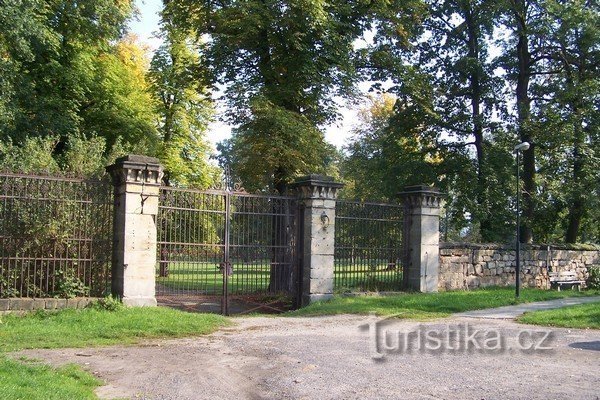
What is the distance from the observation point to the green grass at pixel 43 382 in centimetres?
573

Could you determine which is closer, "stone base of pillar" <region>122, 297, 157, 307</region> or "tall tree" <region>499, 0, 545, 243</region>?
"stone base of pillar" <region>122, 297, 157, 307</region>

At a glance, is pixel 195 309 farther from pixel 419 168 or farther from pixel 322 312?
pixel 419 168

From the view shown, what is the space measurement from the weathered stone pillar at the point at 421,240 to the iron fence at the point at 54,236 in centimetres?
834

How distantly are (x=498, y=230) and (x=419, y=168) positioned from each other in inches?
158

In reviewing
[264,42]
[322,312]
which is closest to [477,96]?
[264,42]

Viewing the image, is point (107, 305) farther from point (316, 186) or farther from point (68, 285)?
point (316, 186)

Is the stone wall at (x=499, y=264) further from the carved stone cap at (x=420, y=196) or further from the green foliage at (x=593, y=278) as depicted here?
the carved stone cap at (x=420, y=196)

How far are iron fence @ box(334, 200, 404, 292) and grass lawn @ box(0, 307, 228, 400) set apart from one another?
438 centimetres

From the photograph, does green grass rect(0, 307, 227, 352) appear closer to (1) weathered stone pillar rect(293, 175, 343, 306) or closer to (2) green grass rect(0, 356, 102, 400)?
(2) green grass rect(0, 356, 102, 400)

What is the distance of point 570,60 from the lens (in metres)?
24.5

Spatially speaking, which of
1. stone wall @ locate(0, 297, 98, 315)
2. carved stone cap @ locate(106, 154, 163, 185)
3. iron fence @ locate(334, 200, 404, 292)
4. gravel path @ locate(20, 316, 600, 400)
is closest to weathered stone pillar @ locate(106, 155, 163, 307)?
carved stone cap @ locate(106, 154, 163, 185)

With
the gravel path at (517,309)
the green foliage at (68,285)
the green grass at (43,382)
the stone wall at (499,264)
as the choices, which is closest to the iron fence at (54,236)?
the green foliage at (68,285)

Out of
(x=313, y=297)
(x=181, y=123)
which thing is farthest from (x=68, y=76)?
(x=313, y=297)

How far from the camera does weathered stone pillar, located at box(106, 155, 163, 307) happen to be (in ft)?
39.1
